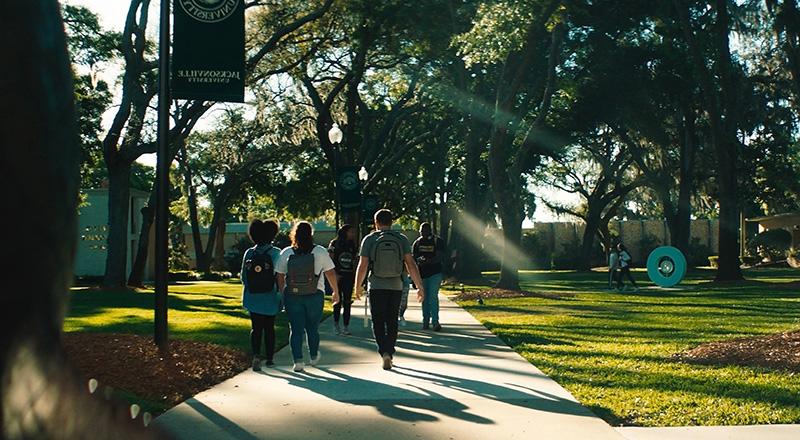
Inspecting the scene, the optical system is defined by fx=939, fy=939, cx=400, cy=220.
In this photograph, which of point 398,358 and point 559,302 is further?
point 559,302

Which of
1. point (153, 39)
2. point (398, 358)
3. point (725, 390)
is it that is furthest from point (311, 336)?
point (153, 39)

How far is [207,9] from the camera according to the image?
979 cm

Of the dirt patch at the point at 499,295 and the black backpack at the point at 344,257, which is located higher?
the black backpack at the point at 344,257

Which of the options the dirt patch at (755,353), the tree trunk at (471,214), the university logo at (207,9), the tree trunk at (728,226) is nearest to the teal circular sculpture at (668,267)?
the tree trunk at (728,226)

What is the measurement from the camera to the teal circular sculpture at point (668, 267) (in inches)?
1266

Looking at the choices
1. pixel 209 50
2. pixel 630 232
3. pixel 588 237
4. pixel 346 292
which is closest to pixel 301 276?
pixel 209 50

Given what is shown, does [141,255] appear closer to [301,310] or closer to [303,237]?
[303,237]

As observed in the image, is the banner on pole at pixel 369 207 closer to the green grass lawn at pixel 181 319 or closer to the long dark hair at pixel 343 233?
the green grass lawn at pixel 181 319

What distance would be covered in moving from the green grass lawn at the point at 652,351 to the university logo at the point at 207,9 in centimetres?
530

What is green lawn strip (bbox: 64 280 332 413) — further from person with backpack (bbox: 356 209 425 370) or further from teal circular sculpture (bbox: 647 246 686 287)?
teal circular sculpture (bbox: 647 246 686 287)

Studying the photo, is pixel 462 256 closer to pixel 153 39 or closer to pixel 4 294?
pixel 153 39

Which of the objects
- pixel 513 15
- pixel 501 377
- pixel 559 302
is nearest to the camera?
pixel 501 377

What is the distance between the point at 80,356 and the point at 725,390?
646cm

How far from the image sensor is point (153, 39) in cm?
3531
